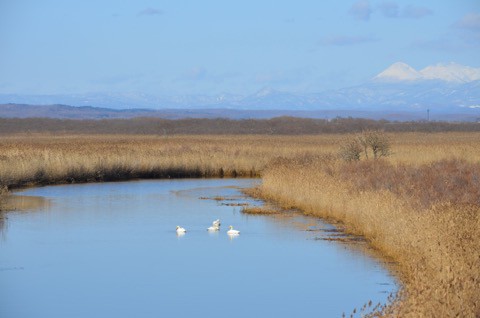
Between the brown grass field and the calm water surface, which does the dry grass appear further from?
the brown grass field

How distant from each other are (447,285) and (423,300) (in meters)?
0.32

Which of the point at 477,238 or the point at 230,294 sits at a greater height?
the point at 477,238

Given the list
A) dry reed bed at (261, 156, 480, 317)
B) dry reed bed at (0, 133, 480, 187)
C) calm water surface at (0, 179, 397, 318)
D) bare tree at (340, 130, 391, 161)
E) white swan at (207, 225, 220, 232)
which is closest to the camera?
dry reed bed at (261, 156, 480, 317)

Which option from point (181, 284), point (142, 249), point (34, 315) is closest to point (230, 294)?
point (181, 284)

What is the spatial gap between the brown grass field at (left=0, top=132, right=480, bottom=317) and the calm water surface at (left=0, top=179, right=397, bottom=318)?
2.74ft

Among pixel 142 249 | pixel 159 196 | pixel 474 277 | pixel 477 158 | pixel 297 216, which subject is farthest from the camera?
pixel 477 158

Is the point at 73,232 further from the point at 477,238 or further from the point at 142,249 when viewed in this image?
the point at 477,238

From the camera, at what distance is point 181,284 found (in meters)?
15.1

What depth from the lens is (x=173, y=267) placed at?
16547 mm

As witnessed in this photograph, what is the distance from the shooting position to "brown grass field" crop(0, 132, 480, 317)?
10.8 m

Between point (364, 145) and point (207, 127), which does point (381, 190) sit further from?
point (207, 127)

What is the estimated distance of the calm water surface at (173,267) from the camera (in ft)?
44.6

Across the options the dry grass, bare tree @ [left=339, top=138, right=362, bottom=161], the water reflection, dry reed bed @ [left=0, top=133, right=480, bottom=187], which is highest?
bare tree @ [left=339, top=138, right=362, bottom=161]

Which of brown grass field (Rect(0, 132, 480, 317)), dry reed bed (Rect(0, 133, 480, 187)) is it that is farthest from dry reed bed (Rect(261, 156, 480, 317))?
dry reed bed (Rect(0, 133, 480, 187))
